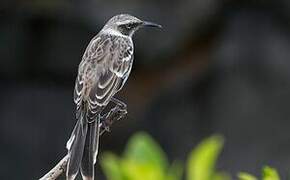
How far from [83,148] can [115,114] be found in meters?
0.35

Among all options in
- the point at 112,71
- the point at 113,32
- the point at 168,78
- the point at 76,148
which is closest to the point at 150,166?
the point at 76,148

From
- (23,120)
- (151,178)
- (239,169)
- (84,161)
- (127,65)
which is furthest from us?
(23,120)

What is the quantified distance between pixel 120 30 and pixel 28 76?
572cm

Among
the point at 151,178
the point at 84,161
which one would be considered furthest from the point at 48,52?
the point at 151,178

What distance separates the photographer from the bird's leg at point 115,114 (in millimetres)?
5969

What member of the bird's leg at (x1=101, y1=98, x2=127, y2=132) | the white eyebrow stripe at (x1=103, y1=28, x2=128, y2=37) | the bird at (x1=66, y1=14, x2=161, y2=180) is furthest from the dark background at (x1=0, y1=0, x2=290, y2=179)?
the bird's leg at (x1=101, y1=98, x2=127, y2=132)

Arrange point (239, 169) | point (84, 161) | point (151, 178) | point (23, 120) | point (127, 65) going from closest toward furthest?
point (151, 178) < point (84, 161) < point (127, 65) < point (239, 169) < point (23, 120)

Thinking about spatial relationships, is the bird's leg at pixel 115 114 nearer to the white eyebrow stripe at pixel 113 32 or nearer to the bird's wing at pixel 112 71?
the bird's wing at pixel 112 71

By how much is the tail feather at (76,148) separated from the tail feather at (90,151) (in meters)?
0.03

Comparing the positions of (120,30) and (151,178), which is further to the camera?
(120,30)

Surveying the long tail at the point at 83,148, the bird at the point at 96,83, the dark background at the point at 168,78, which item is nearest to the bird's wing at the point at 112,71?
the bird at the point at 96,83

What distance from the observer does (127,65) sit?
670cm

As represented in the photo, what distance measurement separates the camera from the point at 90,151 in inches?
232

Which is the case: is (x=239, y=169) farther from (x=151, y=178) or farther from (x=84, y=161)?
(x=151, y=178)
